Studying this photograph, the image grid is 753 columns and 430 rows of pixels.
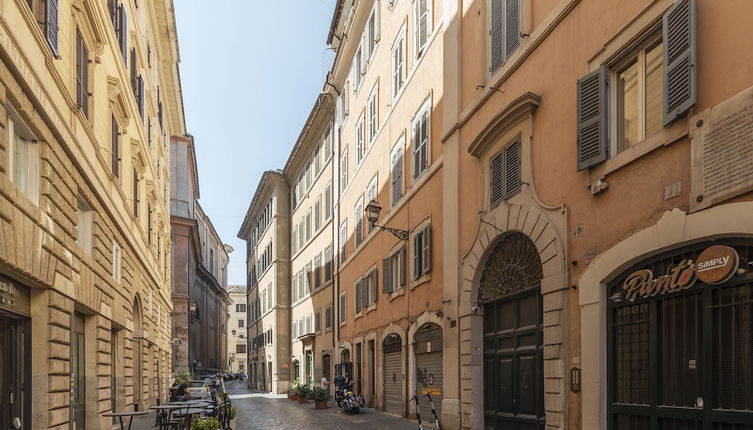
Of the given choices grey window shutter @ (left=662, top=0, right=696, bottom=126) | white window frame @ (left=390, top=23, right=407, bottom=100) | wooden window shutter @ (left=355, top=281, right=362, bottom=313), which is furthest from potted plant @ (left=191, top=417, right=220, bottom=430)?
wooden window shutter @ (left=355, top=281, right=362, bottom=313)

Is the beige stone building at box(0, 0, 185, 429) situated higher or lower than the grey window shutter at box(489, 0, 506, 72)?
lower

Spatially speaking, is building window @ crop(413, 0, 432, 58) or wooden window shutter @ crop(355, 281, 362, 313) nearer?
building window @ crop(413, 0, 432, 58)

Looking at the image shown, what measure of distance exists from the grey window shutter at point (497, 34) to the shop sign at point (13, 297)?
8.95m

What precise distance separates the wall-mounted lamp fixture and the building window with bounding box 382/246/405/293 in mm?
9704

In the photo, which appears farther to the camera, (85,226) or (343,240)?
(343,240)

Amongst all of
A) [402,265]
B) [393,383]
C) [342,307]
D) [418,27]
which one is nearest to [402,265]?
[402,265]

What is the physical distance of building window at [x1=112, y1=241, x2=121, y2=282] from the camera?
1540cm

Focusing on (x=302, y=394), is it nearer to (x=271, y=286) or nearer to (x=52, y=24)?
(x=271, y=286)

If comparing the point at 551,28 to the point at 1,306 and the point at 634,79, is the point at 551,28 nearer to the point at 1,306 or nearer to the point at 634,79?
the point at 634,79

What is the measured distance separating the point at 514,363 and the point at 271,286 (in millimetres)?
36186

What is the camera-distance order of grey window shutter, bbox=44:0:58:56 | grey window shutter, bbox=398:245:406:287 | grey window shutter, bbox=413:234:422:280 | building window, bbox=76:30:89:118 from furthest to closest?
grey window shutter, bbox=398:245:406:287
grey window shutter, bbox=413:234:422:280
building window, bbox=76:30:89:118
grey window shutter, bbox=44:0:58:56

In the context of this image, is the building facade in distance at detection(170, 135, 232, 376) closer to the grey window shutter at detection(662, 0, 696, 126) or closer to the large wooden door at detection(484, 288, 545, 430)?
the large wooden door at detection(484, 288, 545, 430)

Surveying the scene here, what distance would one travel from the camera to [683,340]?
7.17m

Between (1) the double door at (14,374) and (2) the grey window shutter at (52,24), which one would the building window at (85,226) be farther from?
(1) the double door at (14,374)
